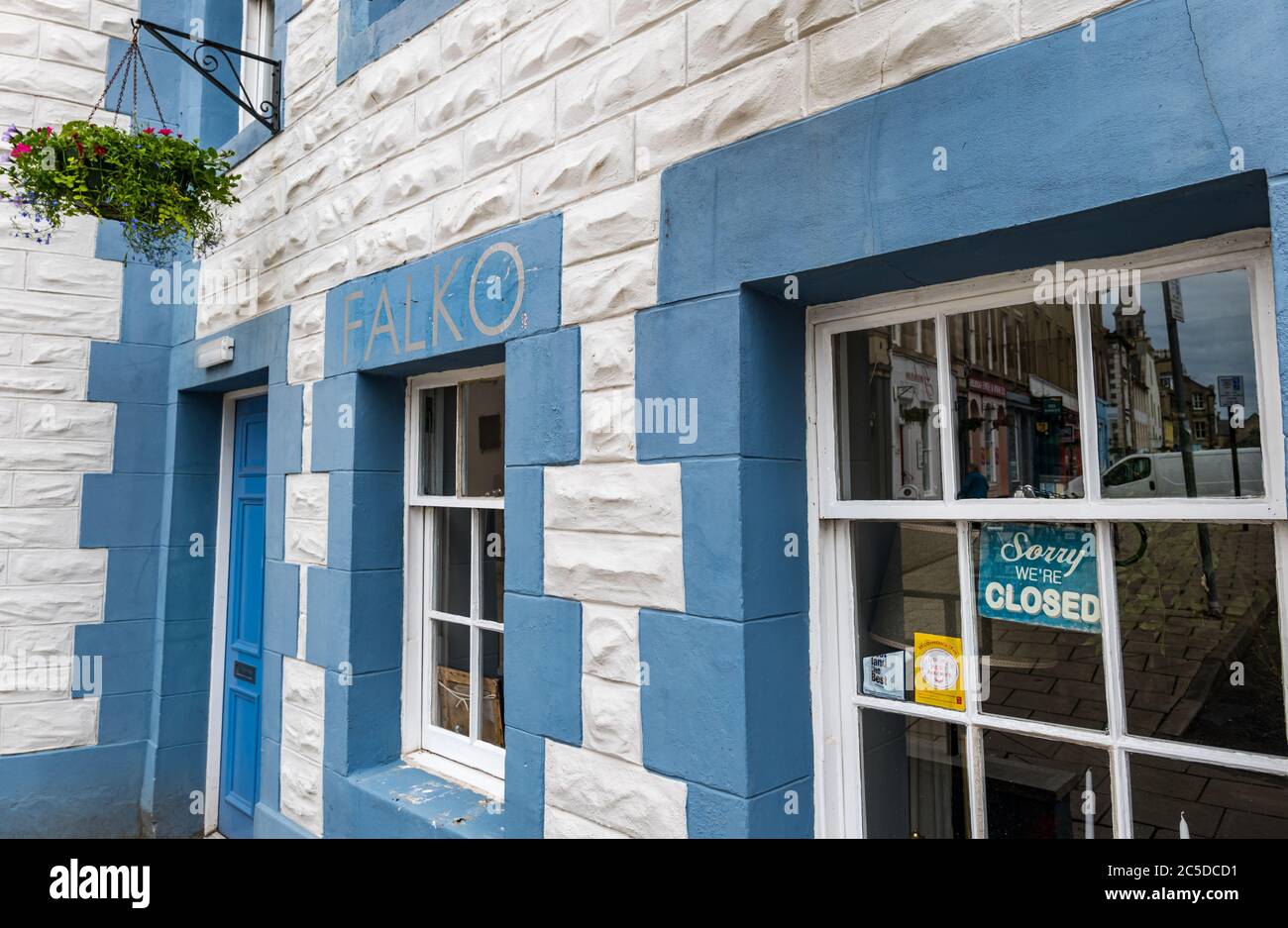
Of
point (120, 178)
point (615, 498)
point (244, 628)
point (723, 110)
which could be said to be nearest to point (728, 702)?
point (615, 498)

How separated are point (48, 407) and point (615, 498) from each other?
4.38 metres

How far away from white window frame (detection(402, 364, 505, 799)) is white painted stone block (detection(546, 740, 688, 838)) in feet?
2.66

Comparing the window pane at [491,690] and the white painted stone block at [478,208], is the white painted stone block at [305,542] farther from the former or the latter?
the white painted stone block at [478,208]

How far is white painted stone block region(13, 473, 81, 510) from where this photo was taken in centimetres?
504

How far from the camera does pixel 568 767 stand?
2744 mm

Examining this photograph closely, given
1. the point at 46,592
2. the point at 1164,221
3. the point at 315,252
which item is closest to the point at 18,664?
the point at 46,592

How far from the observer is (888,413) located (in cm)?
236

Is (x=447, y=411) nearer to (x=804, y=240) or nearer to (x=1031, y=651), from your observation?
(x=804, y=240)

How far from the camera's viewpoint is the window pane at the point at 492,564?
351 centimetres

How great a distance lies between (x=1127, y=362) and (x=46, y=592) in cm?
581

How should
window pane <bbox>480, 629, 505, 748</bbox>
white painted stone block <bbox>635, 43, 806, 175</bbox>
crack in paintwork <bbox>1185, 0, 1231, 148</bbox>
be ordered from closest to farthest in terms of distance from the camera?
crack in paintwork <bbox>1185, 0, 1231, 148</bbox>
white painted stone block <bbox>635, 43, 806, 175</bbox>
window pane <bbox>480, 629, 505, 748</bbox>

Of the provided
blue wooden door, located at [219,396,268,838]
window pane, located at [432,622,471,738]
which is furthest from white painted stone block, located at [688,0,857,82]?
blue wooden door, located at [219,396,268,838]

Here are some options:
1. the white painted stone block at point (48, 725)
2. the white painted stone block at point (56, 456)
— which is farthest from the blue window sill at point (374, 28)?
the white painted stone block at point (48, 725)

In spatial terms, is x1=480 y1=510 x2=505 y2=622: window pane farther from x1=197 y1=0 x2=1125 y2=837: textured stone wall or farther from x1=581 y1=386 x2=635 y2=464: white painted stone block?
x1=581 y1=386 x2=635 y2=464: white painted stone block
